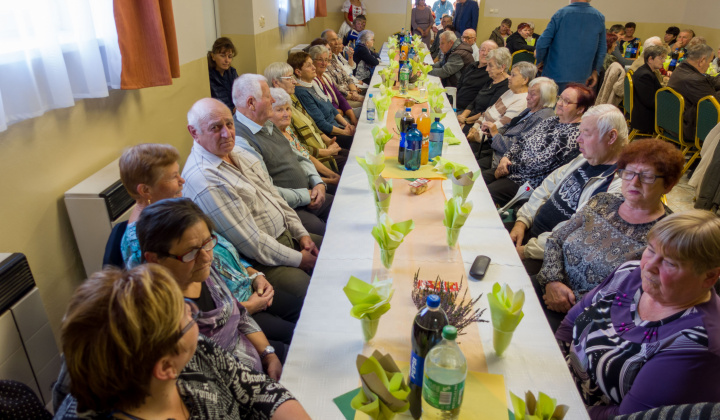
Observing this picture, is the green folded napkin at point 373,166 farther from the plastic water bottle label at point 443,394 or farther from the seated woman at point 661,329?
the plastic water bottle label at point 443,394

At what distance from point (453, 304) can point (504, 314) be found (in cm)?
17

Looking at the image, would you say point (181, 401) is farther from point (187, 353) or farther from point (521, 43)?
point (521, 43)

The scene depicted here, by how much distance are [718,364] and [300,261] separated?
1514mm

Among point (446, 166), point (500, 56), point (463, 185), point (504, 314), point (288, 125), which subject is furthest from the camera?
point (500, 56)

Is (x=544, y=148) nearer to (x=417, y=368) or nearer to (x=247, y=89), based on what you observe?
(x=247, y=89)

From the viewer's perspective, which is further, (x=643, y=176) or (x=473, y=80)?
(x=473, y=80)

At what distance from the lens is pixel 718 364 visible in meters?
1.08

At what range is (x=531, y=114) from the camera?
10.3 feet

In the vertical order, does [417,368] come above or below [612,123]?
below

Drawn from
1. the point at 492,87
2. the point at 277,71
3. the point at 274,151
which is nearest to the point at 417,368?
the point at 274,151

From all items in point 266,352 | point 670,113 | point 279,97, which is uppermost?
point 279,97

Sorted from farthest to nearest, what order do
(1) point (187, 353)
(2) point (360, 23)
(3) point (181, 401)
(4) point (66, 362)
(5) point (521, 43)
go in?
(2) point (360, 23), (5) point (521, 43), (3) point (181, 401), (1) point (187, 353), (4) point (66, 362)

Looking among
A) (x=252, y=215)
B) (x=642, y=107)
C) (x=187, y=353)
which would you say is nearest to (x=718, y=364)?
(x=187, y=353)

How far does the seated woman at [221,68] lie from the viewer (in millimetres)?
4047
